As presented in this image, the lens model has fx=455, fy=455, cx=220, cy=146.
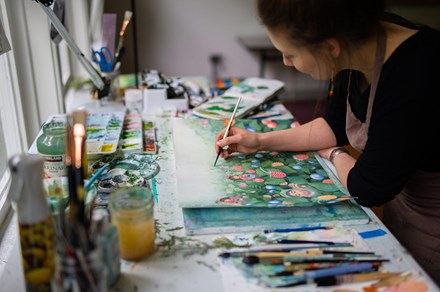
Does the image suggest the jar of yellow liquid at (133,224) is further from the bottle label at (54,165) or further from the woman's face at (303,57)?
the woman's face at (303,57)

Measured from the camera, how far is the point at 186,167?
41.8 inches

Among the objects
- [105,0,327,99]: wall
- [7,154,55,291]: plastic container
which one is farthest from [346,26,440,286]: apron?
[105,0,327,99]: wall

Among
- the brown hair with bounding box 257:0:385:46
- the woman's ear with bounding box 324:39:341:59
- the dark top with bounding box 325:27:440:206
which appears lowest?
the dark top with bounding box 325:27:440:206

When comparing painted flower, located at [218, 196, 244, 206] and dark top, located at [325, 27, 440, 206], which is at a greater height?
dark top, located at [325, 27, 440, 206]

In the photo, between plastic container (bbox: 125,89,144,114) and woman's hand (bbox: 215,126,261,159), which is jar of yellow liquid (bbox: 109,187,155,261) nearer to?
woman's hand (bbox: 215,126,261,159)

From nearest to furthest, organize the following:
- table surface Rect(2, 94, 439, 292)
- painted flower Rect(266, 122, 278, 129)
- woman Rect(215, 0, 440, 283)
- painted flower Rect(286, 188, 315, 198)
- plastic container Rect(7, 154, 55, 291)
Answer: plastic container Rect(7, 154, 55, 291) → table surface Rect(2, 94, 439, 292) → woman Rect(215, 0, 440, 283) → painted flower Rect(286, 188, 315, 198) → painted flower Rect(266, 122, 278, 129)

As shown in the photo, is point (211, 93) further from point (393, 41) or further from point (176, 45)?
point (176, 45)

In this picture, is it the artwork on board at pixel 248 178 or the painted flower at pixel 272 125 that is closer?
the artwork on board at pixel 248 178

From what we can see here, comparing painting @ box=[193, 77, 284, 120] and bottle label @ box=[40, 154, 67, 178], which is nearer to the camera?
bottle label @ box=[40, 154, 67, 178]

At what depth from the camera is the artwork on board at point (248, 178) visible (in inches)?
36.0

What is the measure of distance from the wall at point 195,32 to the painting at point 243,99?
1895 mm

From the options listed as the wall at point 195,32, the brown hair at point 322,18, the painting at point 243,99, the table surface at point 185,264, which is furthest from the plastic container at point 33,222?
the wall at point 195,32

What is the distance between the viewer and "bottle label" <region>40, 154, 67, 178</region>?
0.99 m

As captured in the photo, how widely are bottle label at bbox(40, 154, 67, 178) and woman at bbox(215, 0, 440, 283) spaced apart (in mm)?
521
